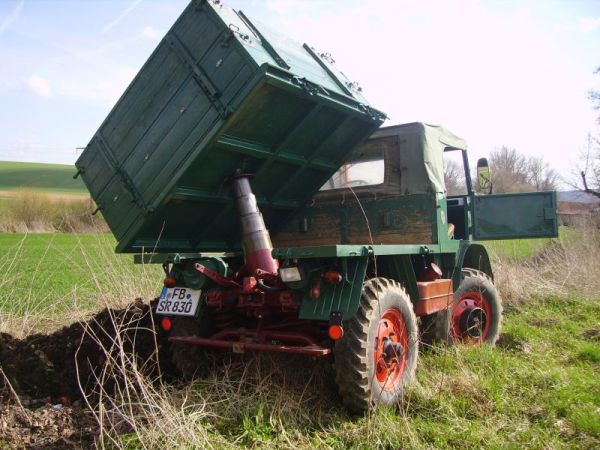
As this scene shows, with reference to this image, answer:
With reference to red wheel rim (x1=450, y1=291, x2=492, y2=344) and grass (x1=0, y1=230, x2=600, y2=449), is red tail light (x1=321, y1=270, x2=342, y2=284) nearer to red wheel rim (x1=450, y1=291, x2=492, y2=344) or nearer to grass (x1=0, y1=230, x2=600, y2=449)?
grass (x1=0, y1=230, x2=600, y2=449)

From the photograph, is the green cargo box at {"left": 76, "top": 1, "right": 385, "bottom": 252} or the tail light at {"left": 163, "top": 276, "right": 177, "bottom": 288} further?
the tail light at {"left": 163, "top": 276, "right": 177, "bottom": 288}

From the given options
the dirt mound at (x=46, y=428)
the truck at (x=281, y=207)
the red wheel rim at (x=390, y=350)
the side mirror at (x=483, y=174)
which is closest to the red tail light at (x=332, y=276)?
the truck at (x=281, y=207)

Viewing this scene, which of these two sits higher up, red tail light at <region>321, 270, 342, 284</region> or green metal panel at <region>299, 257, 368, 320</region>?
red tail light at <region>321, 270, 342, 284</region>

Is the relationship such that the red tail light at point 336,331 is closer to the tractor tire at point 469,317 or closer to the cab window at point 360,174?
the tractor tire at point 469,317

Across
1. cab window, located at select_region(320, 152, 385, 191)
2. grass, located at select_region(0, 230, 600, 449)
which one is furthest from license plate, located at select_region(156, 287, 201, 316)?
cab window, located at select_region(320, 152, 385, 191)

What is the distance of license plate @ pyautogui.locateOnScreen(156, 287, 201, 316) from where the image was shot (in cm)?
431

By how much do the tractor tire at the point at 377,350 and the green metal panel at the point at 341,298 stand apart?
12cm

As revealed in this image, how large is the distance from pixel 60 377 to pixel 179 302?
1342 millimetres

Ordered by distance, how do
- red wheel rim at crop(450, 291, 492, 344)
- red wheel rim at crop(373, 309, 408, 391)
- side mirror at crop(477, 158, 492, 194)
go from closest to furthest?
red wheel rim at crop(373, 309, 408, 391), red wheel rim at crop(450, 291, 492, 344), side mirror at crop(477, 158, 492, 194)

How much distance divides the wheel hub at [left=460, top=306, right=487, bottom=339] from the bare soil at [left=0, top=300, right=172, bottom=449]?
3345mm

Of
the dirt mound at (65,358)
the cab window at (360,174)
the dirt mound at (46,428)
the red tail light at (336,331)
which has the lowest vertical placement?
the dirt mound at (46,428)

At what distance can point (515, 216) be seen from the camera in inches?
247

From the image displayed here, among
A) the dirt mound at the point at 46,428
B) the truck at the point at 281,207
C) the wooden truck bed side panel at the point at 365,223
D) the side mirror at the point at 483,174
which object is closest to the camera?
the dirt mound at the point at 46,428

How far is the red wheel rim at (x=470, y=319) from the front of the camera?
599cm
